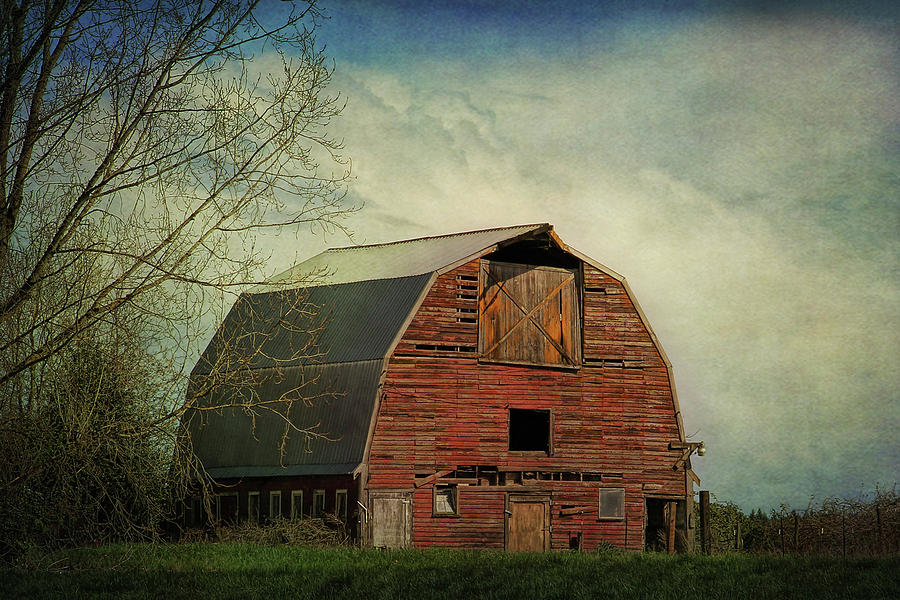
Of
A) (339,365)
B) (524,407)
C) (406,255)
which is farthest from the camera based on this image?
(406,255)

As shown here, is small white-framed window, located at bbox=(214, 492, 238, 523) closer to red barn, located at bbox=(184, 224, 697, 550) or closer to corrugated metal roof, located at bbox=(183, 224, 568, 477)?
red barn, located at bbox=(184, 224, 697, 550)

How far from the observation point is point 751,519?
132 feet

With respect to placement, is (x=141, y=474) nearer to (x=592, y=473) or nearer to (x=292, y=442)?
(x=292, y=442)

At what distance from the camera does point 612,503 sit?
30.0 metres

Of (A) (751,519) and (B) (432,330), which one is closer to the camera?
(B) (432,330)

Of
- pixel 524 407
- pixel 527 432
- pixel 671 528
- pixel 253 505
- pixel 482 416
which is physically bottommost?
pixel 671 528

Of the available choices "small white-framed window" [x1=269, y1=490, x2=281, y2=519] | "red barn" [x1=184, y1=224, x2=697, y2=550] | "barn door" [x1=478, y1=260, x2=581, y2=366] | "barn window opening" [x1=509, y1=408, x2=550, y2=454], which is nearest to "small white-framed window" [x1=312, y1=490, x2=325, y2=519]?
"red barn" [x1=184, y1=224, x2=697, y2=550]

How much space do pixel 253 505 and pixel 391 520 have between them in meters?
4.94

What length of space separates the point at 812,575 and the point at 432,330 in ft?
41.8

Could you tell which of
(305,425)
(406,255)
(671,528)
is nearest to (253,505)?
(305,425)

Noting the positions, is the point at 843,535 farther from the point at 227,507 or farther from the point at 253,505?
the point at 227,507

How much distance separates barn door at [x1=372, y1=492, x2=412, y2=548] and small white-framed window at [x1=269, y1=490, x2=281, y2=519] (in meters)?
3.47

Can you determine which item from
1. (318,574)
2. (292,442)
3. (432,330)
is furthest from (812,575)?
(292,442)

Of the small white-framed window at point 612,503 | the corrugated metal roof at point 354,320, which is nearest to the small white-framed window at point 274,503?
the corrugated metal roof at point 354,320
